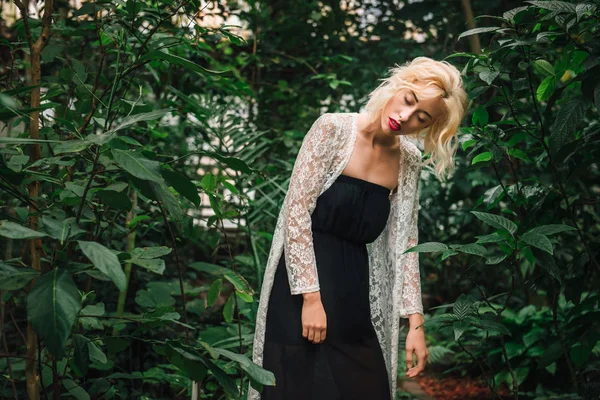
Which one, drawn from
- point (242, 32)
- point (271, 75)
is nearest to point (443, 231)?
point (271, 75)

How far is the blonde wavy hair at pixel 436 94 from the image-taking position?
1.81 m

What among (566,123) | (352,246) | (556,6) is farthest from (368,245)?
(556,6)

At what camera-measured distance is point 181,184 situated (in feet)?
3.70

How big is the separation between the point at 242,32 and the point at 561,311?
118 inches

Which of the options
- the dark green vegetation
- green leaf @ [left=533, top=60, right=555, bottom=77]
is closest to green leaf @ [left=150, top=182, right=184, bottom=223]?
the dark green vegetation

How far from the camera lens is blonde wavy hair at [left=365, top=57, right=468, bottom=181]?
5.92ft

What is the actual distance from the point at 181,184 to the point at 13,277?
327 millimetres

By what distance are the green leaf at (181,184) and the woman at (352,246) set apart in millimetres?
674

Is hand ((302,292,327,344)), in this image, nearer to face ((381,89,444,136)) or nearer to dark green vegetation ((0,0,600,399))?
dark green vegetation ((0,0,600,399))

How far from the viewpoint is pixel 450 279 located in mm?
5605

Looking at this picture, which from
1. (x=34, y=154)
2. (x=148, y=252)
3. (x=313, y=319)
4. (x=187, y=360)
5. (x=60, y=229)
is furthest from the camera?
(x=313, y=319)

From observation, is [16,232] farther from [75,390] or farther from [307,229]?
[307,229]

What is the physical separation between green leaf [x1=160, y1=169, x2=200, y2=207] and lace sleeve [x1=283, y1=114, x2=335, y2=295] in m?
0.67

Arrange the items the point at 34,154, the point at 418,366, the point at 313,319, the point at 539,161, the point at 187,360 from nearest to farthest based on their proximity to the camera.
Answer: the point at 187,360 → the point at 34,154 → the point at 313,319 → the point at 418,366 → the point at 539,161
